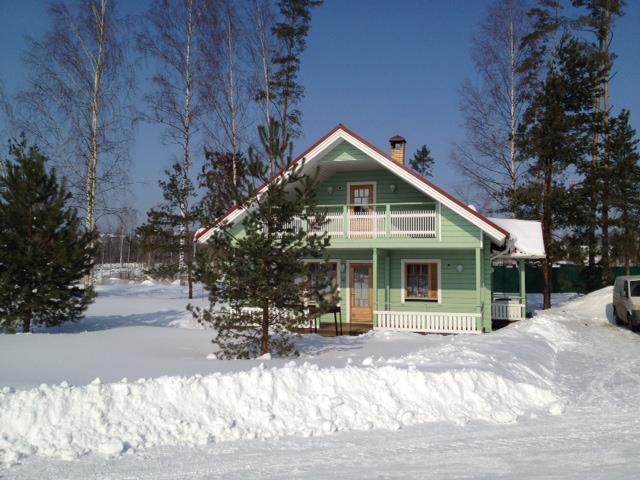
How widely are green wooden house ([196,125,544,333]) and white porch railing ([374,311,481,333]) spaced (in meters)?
0.03

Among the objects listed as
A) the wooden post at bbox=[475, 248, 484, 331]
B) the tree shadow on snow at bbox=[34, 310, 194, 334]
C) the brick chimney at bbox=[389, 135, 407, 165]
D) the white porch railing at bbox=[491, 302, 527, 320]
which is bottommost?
the tree shadow on snow at bbox=[34, 310, 194, 334]

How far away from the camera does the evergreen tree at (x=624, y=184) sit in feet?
80.3

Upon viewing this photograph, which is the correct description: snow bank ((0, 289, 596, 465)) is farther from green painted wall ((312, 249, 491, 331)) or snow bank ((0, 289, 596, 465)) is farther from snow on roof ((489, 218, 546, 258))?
snow on roof ((489, 218, 546, 258))

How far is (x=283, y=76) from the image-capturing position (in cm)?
2764

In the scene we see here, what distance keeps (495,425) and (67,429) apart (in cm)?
504

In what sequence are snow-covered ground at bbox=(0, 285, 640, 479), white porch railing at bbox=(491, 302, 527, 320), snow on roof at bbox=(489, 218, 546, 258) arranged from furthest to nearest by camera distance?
white porch railing at bbox=(491, 302, 527, 320), snow on roof at bbox=(489, 218, 546, 258), snow-covered ground at bbox=(0, 285, 640, 479)

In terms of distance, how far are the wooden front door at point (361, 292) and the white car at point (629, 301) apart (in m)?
8.41

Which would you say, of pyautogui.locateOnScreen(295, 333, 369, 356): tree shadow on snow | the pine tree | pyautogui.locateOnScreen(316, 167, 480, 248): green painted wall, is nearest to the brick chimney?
pyautogui.locateOnScreen(316, 167, 480, 248): green painted wall

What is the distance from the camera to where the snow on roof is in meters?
17.1

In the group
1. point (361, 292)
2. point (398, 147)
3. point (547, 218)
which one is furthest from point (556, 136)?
point (361, 292)

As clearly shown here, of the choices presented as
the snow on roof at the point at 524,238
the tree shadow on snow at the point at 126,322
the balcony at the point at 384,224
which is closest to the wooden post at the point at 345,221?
the balcony at the point at 384,224

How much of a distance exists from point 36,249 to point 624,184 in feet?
83.7

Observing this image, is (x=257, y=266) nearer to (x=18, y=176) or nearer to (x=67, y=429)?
(x=67, y=429)

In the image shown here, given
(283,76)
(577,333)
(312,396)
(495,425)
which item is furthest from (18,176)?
(283,76)
